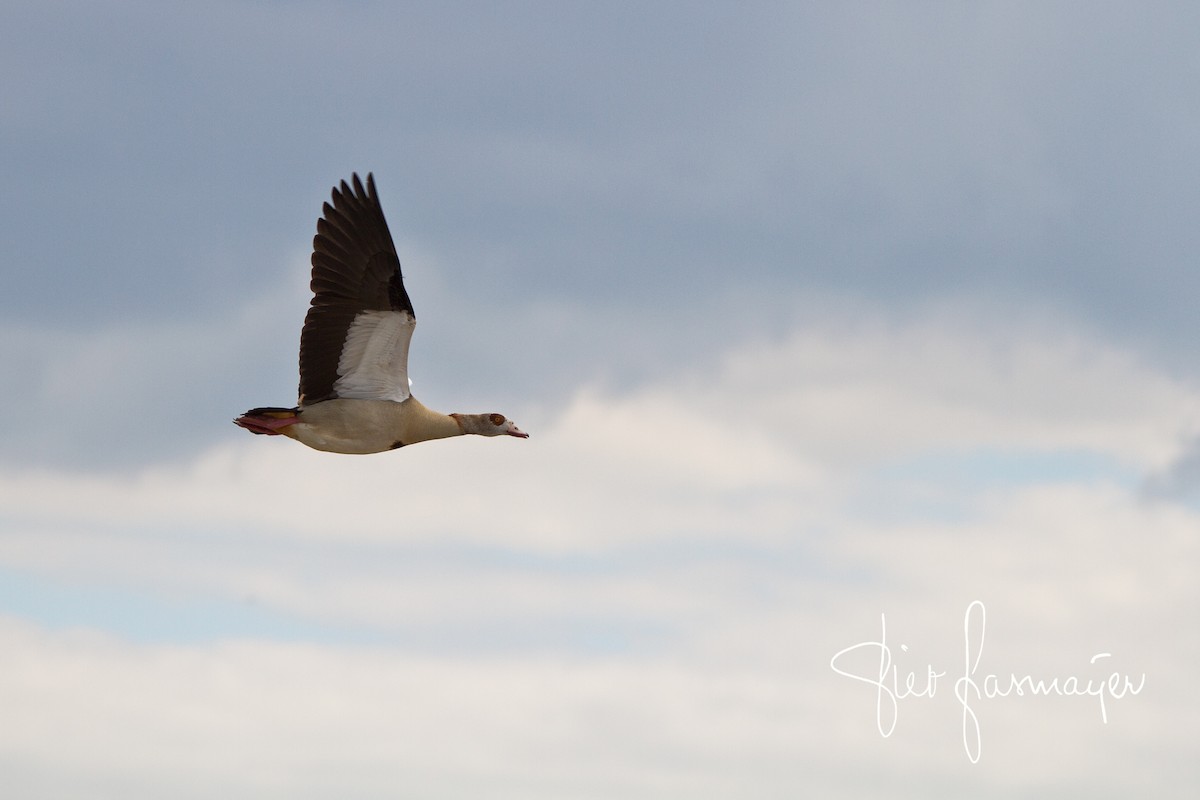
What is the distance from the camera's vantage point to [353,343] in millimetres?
45000

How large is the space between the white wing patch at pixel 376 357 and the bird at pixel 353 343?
0.05 ft

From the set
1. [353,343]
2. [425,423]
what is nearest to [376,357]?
[353,343]

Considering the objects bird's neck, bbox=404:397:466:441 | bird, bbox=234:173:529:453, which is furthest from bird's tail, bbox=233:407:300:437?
bird's neck, bbox=404:397:466:441

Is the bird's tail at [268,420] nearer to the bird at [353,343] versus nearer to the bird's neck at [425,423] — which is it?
the bird at [353,343]

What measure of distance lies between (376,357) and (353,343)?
41 cm

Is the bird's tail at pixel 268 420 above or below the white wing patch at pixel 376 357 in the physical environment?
below

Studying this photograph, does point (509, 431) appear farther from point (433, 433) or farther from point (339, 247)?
point (339, 247)

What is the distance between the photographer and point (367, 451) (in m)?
45.4

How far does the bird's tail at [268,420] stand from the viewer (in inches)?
1767

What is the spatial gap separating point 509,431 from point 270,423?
14.0 feet

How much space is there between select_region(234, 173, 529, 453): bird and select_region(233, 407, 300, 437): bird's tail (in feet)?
0.05

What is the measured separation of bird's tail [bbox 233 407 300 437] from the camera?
44875 mm

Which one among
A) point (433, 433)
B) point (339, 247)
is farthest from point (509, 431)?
point (339, 247)

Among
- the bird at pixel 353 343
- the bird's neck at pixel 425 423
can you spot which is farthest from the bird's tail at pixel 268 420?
the bird's neck at pixel 425 423
